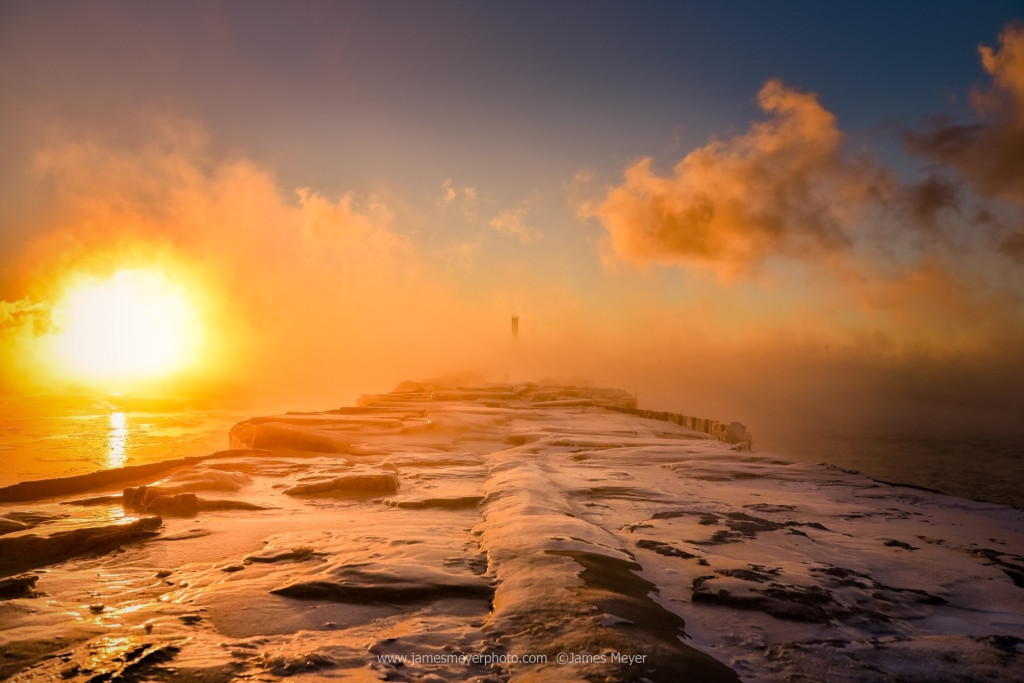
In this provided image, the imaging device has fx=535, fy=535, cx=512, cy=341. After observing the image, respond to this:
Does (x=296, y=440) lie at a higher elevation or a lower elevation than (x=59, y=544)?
lower

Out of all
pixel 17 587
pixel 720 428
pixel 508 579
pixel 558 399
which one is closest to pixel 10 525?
pixel 17 587

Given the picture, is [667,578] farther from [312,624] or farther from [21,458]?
[21,458]

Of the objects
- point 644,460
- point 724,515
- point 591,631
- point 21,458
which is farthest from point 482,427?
point 21,458

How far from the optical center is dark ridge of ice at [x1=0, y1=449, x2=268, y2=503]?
757 centimetres

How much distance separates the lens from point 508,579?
408 centimetres

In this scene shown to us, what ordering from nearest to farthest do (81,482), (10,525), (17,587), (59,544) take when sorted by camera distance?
(17,587) < (59,544) < (10,525) < (81,482)

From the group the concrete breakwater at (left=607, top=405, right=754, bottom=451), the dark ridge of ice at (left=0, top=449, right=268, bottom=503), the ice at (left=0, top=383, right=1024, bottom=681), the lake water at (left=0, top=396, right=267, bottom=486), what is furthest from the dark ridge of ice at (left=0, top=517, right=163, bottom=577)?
the concrete breakwater at (left=607, top=405, right=754, bottom=451)

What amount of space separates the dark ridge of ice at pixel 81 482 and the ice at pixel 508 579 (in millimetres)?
37

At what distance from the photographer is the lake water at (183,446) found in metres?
22.3

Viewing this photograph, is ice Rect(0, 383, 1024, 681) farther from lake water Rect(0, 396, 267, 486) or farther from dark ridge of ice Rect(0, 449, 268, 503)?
lake water Rect(0, 396, 267, 486)

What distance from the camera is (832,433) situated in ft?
232

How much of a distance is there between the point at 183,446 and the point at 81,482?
2012cm

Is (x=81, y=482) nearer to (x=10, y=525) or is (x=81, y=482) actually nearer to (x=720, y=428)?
(x=10, y=525)

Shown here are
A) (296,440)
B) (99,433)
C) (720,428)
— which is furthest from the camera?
(99,433)
